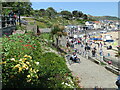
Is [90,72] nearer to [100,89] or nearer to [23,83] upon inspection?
[100,89]

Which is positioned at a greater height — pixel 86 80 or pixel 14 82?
pixel 14 82

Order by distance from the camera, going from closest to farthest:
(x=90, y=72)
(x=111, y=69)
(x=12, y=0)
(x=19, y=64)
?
(x=19, y=64)
(x=90, y=72)
(x=111, y=69)
(x=12, y=0)

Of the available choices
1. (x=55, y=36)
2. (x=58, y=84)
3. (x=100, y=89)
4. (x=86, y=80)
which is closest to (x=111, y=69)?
(x=86, y=80)

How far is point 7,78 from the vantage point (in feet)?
15.5

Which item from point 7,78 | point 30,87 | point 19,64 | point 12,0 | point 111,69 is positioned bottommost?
point 111,69

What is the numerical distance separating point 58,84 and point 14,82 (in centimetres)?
259

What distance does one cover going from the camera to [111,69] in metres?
13.0

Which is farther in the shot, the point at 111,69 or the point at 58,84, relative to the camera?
the point at 111,69

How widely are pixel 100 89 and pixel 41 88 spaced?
3.96 metres

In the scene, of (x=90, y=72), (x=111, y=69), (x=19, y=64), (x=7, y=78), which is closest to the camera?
(x=19, y=64)

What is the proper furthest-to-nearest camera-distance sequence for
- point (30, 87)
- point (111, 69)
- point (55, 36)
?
1. point (55, 36)
2. point (111, 69)
3. point (30, 87)

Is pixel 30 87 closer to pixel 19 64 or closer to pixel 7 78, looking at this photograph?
pixel 7 78

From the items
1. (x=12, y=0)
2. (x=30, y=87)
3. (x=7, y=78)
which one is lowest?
(x=30, y=87)

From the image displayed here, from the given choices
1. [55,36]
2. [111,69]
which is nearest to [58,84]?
[111,69]
